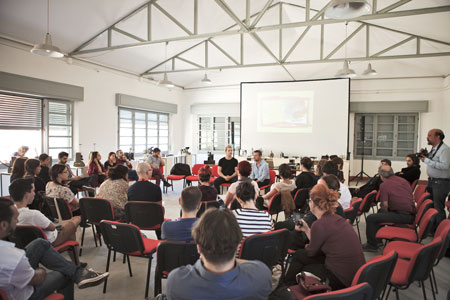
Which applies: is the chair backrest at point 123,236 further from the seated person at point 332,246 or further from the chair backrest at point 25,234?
the seated person at point 332,246

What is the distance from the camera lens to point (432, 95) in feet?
30.3

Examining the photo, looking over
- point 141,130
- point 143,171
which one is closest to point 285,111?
point 141,130

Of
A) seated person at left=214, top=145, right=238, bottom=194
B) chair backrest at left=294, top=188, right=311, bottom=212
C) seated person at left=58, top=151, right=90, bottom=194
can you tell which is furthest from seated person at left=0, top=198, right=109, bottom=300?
seated person at left=214, top=145, right=238, bottom=194

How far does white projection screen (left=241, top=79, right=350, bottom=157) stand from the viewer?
916 cm

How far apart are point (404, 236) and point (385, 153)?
7.78 metres

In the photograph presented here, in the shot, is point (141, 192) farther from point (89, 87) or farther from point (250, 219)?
point (89, 87)

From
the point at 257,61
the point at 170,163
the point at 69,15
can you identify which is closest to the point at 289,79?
the point at 257,61

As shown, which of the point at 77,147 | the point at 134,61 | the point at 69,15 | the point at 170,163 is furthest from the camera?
the point at 170,163

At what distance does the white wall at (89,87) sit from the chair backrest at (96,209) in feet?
14.3

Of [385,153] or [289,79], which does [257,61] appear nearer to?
[289,79]

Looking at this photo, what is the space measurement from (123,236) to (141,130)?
8.01 metres

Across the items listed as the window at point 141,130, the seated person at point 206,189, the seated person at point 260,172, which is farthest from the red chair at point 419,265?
the window at point 141,130

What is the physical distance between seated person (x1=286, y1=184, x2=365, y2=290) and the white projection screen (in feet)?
24.5

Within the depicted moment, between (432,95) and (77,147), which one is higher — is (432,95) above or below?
above
